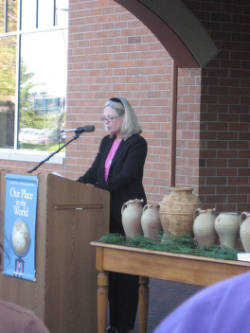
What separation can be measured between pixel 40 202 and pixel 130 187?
81 cm

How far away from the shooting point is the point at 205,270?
411 centimetres

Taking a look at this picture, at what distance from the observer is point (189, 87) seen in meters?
8.16

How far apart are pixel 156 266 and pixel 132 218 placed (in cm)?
52

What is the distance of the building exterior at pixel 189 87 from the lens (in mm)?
7816

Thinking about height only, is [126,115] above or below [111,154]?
above

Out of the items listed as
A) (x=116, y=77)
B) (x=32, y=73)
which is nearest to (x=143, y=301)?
(x=116, y=77)

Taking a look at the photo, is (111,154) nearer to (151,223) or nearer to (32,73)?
(151,223)

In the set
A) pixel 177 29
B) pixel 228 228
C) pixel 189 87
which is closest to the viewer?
pixel 228 228

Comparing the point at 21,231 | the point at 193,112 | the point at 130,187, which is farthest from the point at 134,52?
the point at 21,231

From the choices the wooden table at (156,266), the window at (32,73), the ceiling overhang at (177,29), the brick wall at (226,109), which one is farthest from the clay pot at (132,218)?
the window at (32,73)

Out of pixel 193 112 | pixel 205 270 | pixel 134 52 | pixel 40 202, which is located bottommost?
pixel 205 270

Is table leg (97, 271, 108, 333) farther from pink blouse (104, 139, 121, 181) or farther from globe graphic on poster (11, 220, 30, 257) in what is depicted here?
pink blouse (104, 139, 121, 181)

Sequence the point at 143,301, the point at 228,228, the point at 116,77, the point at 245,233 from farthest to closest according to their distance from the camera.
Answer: the point at 116,77 → the point at 143,301 → the point at 228,228 → the point at 245,233

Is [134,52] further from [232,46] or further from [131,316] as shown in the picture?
[131,316]
